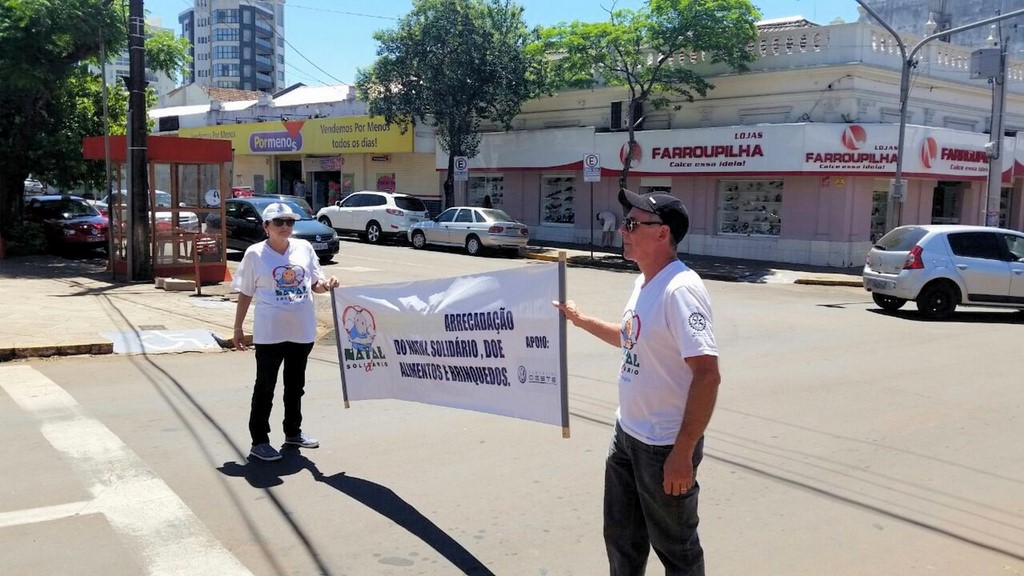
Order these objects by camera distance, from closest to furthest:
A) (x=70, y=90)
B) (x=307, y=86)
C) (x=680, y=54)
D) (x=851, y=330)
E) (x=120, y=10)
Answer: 1. (x=851, y=330)
2. (x=120, y=10)
3. (x=70, y=90)
4. (x=680, y=54)
5. (x=307, y=86)

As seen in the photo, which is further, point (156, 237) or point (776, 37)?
point (776, 37)

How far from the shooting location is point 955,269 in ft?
46.8

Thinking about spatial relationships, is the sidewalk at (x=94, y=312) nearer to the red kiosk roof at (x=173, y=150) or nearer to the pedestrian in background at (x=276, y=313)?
the red kiosk roof at (x=173, y=150)

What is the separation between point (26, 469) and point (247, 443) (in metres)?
1.41

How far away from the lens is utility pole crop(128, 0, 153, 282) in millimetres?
15180

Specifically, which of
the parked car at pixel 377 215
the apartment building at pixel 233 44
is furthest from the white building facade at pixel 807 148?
the apartment building at pixel 233 44

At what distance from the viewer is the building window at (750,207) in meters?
25.0

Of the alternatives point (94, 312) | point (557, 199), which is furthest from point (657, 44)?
point (94, 312)

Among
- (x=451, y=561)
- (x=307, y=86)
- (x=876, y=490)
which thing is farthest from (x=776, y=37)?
(x=307, y=86)

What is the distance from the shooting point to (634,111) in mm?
27203

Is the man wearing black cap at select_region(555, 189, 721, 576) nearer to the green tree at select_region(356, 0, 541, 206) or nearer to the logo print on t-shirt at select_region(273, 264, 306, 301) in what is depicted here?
the logo print on t-shirt at select_region(273, 264, 306, 301)

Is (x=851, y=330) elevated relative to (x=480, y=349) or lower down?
lower down

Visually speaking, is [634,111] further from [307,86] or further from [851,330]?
[307,86]

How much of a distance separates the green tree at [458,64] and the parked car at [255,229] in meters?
8.01
